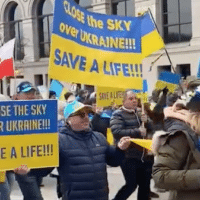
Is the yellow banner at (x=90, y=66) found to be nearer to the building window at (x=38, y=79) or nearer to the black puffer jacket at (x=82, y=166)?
the black puffer jacket at (x=82, y=166)

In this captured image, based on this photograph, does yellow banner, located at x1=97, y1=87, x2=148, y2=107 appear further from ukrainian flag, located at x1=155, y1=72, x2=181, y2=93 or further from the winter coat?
the winter coat

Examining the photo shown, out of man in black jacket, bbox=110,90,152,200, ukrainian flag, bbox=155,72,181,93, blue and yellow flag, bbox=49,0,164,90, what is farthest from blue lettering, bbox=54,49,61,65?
ukrainian flag, bbox=155,72,181,93

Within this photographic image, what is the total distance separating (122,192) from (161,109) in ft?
4.65

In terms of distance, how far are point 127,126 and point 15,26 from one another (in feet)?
91.7

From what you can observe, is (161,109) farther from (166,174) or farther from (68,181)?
(166,174)

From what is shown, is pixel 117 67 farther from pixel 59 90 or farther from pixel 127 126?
pixel 59 90

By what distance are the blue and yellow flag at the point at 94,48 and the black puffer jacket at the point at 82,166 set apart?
733mm

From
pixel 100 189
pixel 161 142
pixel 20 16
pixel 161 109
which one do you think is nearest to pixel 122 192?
pixel 161 109

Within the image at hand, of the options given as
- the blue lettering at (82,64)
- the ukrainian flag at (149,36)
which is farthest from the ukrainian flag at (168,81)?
the blue lettering at (82,64)

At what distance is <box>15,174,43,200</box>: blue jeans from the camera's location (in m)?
4.93

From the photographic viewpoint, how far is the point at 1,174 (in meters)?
4.89

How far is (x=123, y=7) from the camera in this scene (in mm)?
25766

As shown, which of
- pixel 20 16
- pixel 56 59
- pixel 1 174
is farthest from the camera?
pixel 20 16

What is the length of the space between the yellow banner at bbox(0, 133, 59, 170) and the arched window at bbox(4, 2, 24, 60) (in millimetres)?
28545
